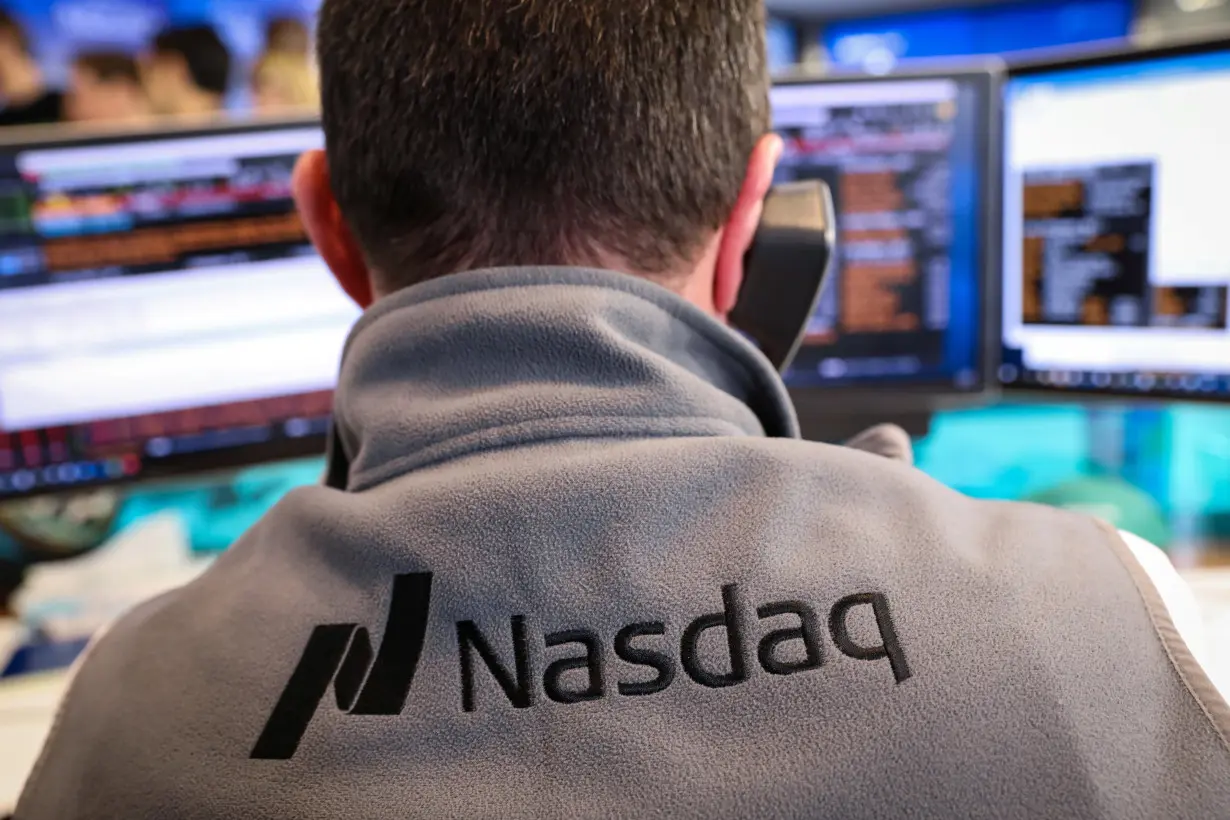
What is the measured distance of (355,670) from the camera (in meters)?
0.43

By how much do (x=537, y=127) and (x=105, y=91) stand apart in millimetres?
1688

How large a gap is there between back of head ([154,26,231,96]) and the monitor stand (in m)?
1.51

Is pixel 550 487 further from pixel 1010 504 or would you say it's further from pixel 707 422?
pixel 1010 504

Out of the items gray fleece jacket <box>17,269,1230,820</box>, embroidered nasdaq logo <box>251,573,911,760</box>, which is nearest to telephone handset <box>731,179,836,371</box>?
gray fleece jacket <box>17,269,1230,820</box>

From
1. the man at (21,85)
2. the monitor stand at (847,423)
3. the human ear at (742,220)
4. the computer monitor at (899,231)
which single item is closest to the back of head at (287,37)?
the man at (21,85)

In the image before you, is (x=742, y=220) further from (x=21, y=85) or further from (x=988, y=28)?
(x=988, y=28)

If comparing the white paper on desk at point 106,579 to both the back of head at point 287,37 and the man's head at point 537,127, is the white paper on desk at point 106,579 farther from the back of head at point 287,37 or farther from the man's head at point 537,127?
the back of head at point 287,37

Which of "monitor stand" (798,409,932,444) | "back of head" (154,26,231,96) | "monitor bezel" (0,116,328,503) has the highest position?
"back of head" (154,26,231,96)

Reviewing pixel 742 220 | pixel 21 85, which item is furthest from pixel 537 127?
pixel 21 85

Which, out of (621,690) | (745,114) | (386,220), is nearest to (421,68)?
(386,220)

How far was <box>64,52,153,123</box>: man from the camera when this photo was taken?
1791 mm

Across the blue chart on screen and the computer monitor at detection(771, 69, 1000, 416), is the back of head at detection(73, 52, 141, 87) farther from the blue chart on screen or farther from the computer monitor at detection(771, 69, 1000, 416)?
the blue chart on screen

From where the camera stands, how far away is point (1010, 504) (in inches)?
20.5

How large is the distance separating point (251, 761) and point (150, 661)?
11 centimetres
